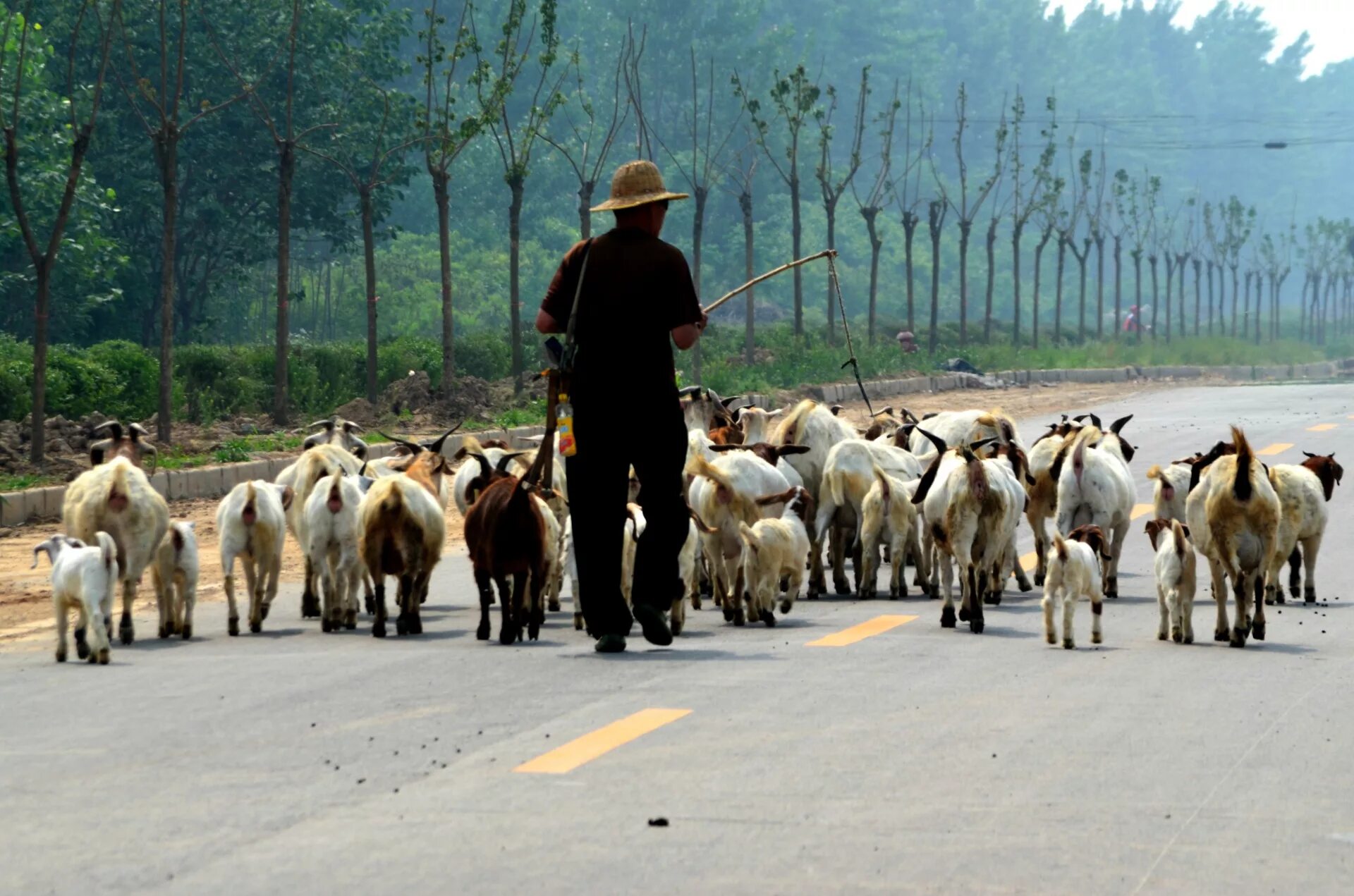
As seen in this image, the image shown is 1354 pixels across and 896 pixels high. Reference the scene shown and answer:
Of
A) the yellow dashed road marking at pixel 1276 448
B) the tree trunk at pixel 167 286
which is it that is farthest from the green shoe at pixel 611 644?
the yellow dashed road marking at pixel 1276 448

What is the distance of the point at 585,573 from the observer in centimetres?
1055

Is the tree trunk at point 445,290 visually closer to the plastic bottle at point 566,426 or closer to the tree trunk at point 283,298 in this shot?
the tree trunk at point 283,298

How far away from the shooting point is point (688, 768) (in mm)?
7605

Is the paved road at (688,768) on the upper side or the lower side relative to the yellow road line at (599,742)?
lower

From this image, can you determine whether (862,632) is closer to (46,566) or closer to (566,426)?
(566,426)

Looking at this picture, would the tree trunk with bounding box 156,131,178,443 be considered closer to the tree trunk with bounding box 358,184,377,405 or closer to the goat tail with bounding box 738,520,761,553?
the tree trunk with bounding box 358,184,377,405

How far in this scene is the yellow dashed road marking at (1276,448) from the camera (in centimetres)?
2909

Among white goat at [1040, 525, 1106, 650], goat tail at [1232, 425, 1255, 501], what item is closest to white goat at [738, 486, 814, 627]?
white goat at [1040, 525, 1106, 650]

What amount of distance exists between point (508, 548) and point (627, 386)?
164 centimetres

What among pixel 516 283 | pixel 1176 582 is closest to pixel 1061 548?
pixel 1176 582

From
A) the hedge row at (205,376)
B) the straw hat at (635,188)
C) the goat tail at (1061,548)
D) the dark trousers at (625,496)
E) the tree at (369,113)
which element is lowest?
the goat tail at (1061,548)

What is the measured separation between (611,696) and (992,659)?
266 cm

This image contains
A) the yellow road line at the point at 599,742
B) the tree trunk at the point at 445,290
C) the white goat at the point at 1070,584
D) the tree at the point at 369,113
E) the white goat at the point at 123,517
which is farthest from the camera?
the tree at the point at 369,113

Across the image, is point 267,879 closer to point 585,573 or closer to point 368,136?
point 585,573
